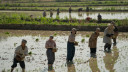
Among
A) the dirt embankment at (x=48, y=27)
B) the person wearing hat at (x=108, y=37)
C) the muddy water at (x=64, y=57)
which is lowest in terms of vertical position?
the dirt embankment at (x=48, y=27)

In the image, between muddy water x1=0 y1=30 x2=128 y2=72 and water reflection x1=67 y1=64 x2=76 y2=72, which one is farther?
muddy water x1=0 y1=30 x2=128 y2=72

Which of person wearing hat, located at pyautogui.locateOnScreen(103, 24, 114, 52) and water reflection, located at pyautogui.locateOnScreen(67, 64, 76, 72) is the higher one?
person wearing hat, located at pyautogui.locateOnScreen(103, 24, 114, 52)

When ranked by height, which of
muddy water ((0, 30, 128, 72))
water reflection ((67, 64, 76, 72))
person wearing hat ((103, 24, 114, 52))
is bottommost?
muddy water ((0, 30, 128, 72))

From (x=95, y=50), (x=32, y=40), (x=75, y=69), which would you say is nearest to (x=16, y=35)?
(x=32, y=40)

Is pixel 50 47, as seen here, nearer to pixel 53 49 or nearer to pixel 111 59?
pixel 53 49

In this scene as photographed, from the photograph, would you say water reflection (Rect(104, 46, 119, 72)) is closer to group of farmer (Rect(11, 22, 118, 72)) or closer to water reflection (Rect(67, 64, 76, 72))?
group of farmer (Rect(11, 22, 118, 72))

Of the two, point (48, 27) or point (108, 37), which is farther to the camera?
point (48, 27)

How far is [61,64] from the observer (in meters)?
13.1

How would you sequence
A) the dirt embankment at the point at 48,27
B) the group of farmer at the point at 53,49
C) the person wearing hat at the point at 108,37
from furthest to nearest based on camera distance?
the dirt embankment at the point at 48,27 → the person wearing hat at the point at 108,37 → the group of farmer at the point at 53,49

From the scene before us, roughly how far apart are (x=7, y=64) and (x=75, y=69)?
2926mm

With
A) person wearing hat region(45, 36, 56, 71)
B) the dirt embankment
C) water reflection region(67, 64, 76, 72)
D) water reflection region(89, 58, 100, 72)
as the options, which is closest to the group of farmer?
person wearing hat region(45, 36, 56, 71)

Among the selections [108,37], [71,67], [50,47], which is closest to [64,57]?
[71,67]

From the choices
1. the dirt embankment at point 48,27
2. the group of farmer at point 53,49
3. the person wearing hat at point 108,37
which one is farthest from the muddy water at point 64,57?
the dirt embankment at point 48,27

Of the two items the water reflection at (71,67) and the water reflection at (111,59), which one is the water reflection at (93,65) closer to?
the water reflection at (111,59)
